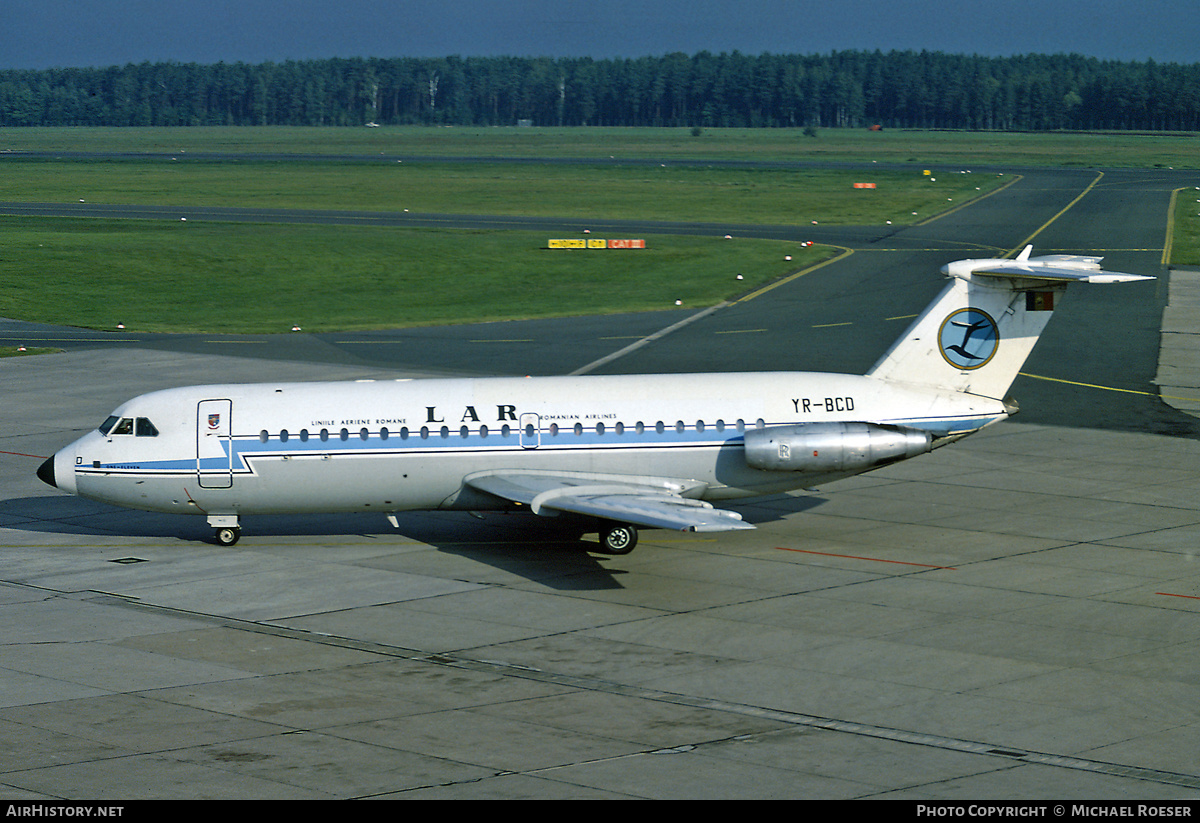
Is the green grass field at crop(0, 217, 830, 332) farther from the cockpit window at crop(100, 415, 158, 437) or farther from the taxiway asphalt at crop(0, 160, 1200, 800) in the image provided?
the cockpit window at crop(100, 415, 158, 437)

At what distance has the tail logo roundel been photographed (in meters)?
30.0

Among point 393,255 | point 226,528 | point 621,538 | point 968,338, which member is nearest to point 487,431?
point 621,538

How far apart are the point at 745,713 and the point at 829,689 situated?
170 centimetres

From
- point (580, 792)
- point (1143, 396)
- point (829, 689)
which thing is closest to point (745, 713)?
point (829, 689)

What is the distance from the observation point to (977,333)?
3002 cm

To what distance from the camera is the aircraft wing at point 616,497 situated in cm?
2564

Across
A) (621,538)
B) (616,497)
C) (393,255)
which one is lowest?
(621,538)

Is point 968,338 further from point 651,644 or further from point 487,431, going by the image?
point 651,644

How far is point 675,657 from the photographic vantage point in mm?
22250

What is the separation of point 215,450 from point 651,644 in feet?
37.3

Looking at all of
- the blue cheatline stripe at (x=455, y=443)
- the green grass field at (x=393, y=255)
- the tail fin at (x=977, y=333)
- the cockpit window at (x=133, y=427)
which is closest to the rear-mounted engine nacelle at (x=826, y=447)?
the blue cheatline stripe at (x=455, y=443)

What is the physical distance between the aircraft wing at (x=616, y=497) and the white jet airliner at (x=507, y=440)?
75mm
